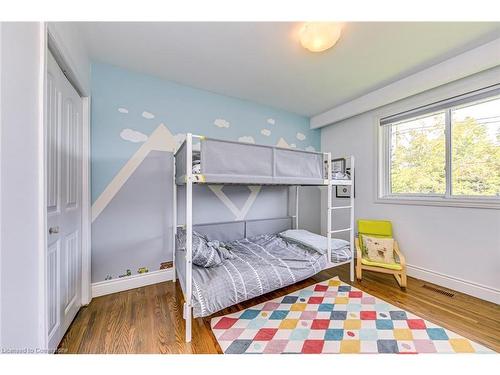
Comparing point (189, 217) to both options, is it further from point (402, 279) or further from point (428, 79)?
point (428, 79)

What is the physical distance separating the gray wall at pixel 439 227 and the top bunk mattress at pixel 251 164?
1351 millimetres

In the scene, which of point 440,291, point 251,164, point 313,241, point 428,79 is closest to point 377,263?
point 440,291

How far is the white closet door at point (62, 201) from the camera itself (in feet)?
4.47

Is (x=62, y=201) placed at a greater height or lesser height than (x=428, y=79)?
lesser

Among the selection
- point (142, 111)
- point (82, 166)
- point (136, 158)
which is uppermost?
point (142, 111)

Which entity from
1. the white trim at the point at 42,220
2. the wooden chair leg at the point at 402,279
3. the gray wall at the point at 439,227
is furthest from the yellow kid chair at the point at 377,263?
the white trim at the point at 42,220

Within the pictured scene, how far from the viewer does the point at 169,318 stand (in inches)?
72.6

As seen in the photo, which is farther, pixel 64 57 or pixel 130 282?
pixel 130 282

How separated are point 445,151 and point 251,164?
247 cm

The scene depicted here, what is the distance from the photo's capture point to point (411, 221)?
2701 mm

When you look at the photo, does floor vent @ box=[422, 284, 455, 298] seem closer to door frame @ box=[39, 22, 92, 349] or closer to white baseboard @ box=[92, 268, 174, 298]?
white baseboard @ box=[92, 268, 174, 298]
